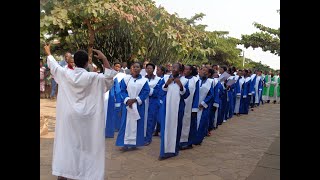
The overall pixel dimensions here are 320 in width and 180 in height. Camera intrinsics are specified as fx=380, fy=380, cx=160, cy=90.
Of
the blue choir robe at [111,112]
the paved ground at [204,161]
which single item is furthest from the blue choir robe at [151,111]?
the blue choir robe at [111,112]

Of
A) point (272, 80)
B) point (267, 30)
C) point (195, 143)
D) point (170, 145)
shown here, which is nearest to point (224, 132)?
point (195, 143)

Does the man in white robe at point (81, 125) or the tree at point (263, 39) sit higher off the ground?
the tree at point (263, 39)

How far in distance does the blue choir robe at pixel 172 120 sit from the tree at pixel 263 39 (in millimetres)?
15840

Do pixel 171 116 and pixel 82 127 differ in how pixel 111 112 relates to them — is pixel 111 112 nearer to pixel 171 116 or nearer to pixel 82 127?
pixel 171 116

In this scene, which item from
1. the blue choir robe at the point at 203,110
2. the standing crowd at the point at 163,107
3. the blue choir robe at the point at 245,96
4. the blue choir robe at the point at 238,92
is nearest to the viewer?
the standing crowd at the point at 163,107

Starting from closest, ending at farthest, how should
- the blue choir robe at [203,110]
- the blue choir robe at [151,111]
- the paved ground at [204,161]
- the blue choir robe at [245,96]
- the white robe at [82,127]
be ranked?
the white robe at [82,127] < the paved ground at [204,161] < the blue choir robe at [151,111] < the blue choir robe at [203,110] < the blue choir robe at [245,96]

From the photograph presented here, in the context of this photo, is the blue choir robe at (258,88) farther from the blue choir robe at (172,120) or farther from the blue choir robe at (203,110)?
the blue choir robe at (172,120)

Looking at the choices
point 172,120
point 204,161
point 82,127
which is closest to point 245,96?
point 204,161

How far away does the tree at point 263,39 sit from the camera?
71.8 ft

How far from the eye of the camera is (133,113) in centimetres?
737

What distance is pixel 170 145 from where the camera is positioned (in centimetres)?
687

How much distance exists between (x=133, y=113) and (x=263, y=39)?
659 inches
